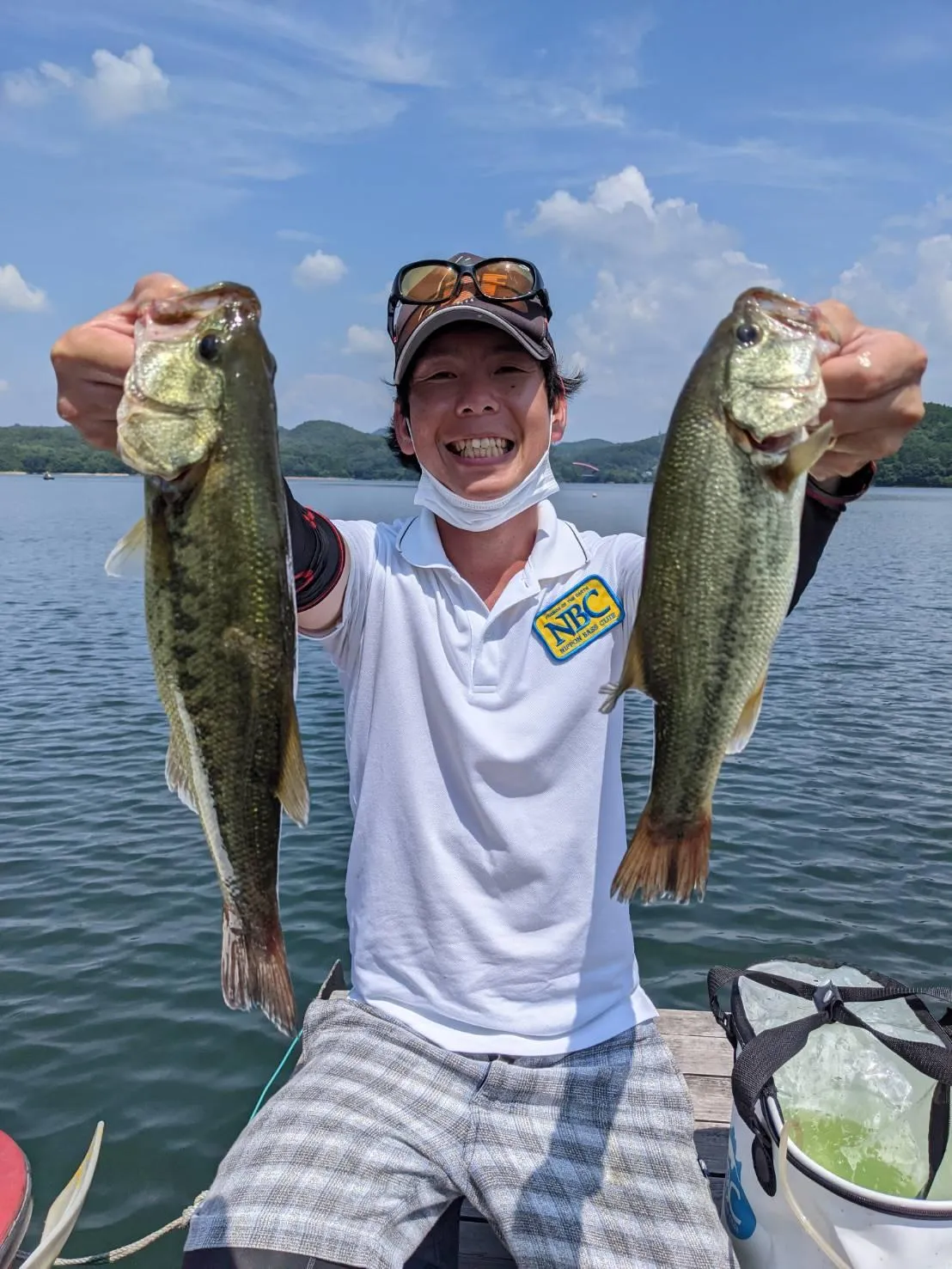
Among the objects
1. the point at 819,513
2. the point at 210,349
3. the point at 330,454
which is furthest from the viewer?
the point at 330,454

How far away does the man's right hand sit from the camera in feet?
8.12

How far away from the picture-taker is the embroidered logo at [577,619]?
12.3ft

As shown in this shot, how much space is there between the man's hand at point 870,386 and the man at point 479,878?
236 millimetres

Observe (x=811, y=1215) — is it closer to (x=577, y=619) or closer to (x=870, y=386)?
(x=577, y=619)

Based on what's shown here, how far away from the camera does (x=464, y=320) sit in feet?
12.0

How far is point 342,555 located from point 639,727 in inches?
453

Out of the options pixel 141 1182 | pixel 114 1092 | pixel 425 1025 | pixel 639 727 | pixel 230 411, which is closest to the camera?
pixel 230 411

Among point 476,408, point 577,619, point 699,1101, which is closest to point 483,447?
point 476,408

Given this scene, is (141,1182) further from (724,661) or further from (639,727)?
(639,727)

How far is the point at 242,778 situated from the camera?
2.56 metres

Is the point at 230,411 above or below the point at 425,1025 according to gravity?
above

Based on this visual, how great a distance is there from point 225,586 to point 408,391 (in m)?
1.80

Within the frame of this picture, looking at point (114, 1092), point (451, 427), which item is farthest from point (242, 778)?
point (114, 1092)

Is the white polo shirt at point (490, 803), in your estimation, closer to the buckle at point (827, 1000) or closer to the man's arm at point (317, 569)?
the man's arm at point (317, 569)
